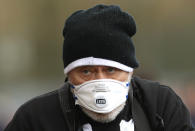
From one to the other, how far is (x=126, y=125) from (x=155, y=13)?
375cm

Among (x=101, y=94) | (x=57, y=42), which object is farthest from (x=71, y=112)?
(x=57, y=42)

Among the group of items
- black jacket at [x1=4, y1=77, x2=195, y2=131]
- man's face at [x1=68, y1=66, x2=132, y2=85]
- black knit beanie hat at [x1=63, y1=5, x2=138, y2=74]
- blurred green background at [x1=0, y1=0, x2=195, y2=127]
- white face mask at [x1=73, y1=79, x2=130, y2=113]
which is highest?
black knit beanie hat at [x1=63, y1=5, x2=138, y2=74]

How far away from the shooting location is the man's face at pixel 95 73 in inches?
77.6

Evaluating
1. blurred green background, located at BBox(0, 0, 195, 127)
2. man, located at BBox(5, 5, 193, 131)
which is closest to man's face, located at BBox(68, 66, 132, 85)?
man, located at BBox(5, 5, 193, 131)

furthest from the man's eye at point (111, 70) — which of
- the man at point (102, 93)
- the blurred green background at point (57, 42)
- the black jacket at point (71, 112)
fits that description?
the blurred green background at point (57, 42)

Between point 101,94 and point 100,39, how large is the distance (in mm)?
261

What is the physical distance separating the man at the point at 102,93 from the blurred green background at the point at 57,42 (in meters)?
3.31

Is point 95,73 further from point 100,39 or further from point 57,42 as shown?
point 57,42

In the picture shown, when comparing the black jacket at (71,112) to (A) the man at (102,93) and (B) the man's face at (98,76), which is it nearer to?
(A) the man at (102,93)

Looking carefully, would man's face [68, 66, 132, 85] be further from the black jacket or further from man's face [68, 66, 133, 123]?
the black jacket

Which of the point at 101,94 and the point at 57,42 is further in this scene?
the point at 57,42

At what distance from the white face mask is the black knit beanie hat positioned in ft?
0.30

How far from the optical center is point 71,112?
2.07 m

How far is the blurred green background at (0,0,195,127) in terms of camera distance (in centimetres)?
555
